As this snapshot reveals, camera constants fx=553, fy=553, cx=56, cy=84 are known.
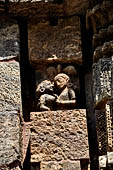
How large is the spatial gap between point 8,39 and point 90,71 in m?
0.91

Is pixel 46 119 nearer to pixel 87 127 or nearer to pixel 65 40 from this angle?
pixel 87 127

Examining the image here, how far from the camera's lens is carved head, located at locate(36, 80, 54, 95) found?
18.0 feet

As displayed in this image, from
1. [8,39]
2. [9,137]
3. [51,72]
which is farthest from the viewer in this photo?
[8,39]

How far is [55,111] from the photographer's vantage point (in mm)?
5184

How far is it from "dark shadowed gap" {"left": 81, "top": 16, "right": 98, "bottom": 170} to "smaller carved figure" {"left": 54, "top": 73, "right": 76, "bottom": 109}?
0.23 metres

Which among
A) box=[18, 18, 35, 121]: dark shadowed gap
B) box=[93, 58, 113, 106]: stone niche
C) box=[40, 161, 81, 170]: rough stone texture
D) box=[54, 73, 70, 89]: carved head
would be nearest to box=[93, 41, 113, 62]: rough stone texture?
box=[93, 58, 113, 106]: stone niche

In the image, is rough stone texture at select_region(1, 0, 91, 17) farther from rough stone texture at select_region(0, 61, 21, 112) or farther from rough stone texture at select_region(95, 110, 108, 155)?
rough stone texture at select_region(95, 110, 108, 155)

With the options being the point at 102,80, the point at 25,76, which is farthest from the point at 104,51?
the point at 25,76

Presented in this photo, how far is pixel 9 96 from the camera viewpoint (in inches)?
213

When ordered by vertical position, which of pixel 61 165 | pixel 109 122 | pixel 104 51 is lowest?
pixel 61 165

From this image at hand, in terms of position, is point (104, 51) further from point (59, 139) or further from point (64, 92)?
point (59, 139)

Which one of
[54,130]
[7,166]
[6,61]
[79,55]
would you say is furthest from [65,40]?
[7,166]

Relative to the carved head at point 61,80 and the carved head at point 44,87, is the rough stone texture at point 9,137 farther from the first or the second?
the carved head at point 61,80

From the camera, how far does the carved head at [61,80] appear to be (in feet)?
17.9
